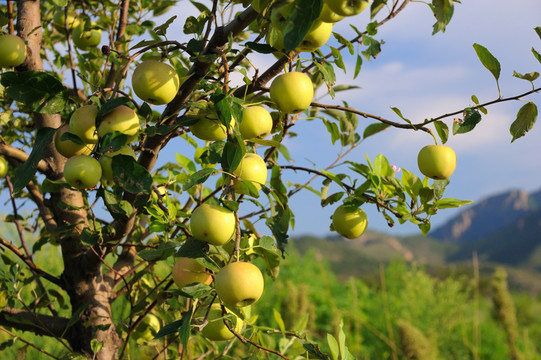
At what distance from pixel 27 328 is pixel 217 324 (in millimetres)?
772

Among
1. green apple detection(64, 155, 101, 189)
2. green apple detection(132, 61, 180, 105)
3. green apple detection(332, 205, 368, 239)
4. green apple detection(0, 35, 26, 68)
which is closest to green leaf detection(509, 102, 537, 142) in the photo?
green apple detection(332, 205, 368, 239)

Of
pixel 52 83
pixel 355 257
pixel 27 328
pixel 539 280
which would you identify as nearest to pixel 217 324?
pixel 52 83

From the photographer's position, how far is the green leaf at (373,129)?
1.44 meters

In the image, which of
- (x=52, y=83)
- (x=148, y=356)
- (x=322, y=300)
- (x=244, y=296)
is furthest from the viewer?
(x=322, y=300)

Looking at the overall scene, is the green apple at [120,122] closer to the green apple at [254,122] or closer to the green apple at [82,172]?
the green apple at [82,172]

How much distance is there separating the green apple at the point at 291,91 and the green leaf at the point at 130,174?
275mm

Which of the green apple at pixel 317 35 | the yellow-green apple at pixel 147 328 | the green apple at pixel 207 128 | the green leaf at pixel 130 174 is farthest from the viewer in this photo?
the yellow-green apple at pixel 147 328

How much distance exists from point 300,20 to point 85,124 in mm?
500

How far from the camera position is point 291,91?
0.89 metres

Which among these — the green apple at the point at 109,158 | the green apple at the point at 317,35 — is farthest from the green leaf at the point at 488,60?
the green apple at the point at 109,158

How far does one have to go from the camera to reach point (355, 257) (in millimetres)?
33062

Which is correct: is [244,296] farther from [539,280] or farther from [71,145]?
[539,280]

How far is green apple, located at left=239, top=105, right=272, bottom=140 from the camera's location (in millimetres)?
972

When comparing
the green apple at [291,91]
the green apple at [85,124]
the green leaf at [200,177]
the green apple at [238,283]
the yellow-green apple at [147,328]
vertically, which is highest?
the green apple at [291,91]
